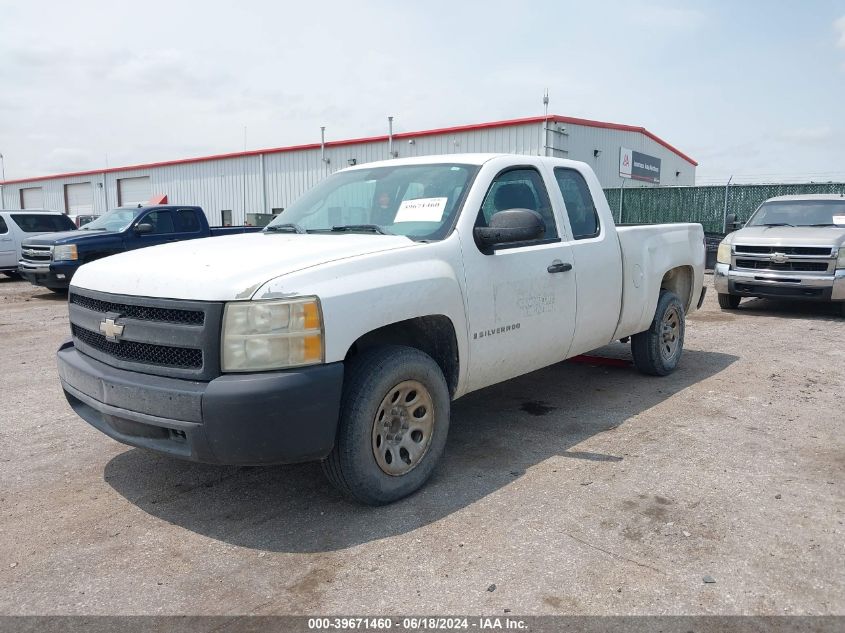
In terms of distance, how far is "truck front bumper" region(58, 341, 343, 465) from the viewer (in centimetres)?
300

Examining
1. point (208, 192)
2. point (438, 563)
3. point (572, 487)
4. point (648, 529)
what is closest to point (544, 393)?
point (572, 487)

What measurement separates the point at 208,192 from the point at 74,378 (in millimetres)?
32154

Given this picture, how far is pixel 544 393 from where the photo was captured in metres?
5.88

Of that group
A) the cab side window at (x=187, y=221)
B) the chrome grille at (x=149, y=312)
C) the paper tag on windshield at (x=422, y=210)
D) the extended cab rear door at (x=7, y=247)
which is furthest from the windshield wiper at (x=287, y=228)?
the extended cab rear door at (x=7, y=247)

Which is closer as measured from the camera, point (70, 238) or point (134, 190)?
point (70, 238)

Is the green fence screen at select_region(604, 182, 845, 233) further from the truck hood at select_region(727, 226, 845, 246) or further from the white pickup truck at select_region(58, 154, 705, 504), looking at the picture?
the white pickup truck at select_region(58, 154, 705, 504)

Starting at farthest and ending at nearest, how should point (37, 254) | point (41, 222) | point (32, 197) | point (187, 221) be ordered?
point (32, 197) < point (41, 222) < point (187, 221) < point (37, 254)

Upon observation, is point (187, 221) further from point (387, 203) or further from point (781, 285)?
point (781, 285)

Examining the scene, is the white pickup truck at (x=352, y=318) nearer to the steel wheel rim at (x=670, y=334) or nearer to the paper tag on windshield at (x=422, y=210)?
the paper tag on windshield at (x=422, y=210)

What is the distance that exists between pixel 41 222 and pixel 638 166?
22251mm

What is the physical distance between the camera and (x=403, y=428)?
145 inches

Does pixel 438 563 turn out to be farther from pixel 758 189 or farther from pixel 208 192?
pixel 208 192

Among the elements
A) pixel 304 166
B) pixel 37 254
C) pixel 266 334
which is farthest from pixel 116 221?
pixel 304 166

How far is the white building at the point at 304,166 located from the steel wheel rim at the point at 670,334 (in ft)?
53.4
